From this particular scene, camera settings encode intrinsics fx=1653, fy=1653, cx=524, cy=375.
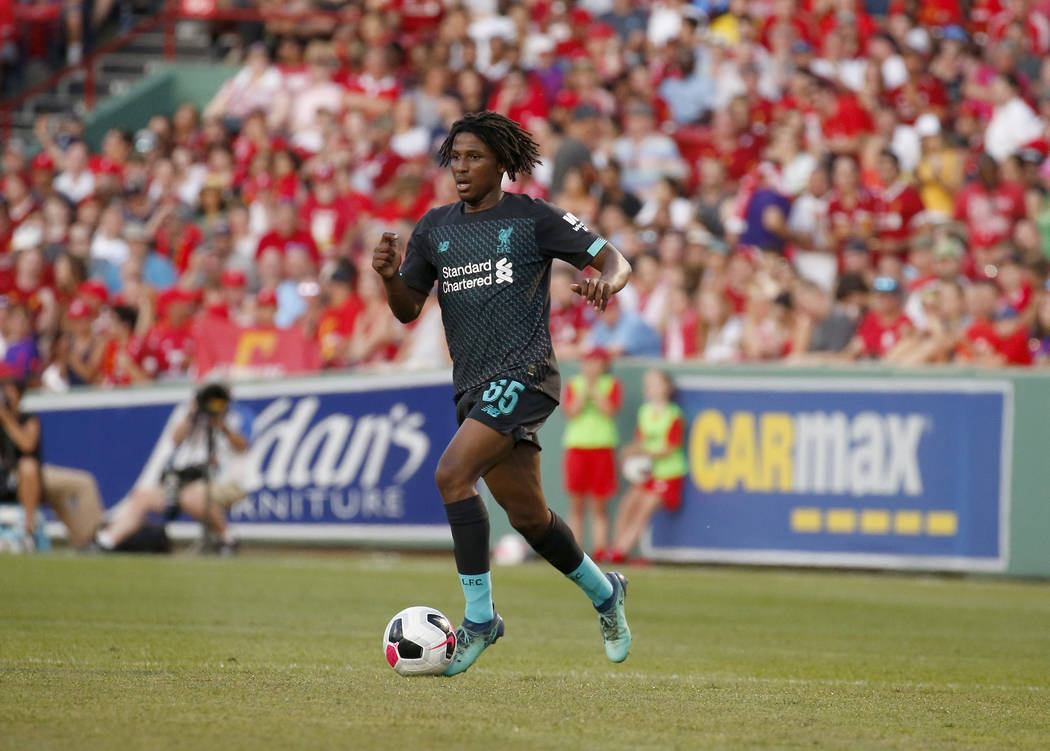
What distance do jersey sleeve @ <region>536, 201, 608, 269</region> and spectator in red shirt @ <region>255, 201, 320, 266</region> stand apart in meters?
12.3

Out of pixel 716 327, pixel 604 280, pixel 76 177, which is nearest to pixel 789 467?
pixel 716 327

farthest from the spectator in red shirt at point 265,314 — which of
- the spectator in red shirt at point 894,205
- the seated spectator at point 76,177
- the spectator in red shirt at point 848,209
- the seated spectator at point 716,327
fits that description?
the spectator in red shirt at point 894,205

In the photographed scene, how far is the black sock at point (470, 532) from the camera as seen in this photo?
6938mm

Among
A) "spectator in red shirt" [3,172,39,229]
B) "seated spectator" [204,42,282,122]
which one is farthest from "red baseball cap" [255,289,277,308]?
"spectator in red shirt" [3,172,39,229]

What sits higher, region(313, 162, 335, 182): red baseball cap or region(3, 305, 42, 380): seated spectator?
region(313, 162, 335, 182): red baseball cap

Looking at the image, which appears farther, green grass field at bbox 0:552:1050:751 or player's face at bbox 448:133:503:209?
player's face at bbox 448:133:503:209

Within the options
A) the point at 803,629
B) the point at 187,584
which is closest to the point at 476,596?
the point at 803,629

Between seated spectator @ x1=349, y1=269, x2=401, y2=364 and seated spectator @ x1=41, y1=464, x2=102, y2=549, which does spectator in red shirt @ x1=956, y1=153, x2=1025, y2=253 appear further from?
seated spectator @ x1=41, y1=464, x2=102, y2=549

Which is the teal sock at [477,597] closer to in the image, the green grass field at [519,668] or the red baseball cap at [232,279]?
the green grass field at [519,668]

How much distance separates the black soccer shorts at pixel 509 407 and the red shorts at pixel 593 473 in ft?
26.9

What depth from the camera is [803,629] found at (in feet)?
32.9

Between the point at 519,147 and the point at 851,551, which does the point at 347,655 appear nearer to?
the point at 519,147

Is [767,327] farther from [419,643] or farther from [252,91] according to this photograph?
[252,91]

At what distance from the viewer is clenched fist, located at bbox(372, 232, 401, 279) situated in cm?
698
